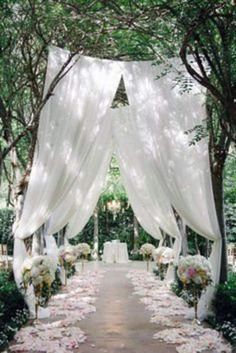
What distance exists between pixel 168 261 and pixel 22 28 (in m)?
5.81

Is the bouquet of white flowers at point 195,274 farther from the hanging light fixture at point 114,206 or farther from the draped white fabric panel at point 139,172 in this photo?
the hanging light fixture at point 114,206

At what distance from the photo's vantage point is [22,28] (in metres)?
5.95

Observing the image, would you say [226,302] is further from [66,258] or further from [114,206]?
[114,206]

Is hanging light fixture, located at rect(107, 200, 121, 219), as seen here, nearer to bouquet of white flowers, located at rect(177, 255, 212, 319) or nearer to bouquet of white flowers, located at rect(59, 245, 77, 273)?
bouquet of white flowers, located at rect(59, 245, 77, 273)

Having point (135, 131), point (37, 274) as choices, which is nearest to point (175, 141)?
point (135, 131)

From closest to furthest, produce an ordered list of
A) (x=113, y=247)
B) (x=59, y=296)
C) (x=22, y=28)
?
(x=22, y=28) < (x=59, y=296) < (x=113, y=247)

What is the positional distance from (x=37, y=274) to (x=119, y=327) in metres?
1.33

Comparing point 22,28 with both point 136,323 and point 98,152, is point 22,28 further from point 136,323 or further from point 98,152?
point 136,323

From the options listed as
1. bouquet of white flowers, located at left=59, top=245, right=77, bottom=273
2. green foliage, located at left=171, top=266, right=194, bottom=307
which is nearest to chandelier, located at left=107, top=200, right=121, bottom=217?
bouquet of white flowers, located at left=59, top=245, right=77, bottom=273

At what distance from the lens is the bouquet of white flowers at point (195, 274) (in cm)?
595

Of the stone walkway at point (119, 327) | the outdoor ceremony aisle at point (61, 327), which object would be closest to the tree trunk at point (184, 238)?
the stone walkway at point (119, 327)

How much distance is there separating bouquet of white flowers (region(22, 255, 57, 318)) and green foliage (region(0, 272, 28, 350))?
197mm

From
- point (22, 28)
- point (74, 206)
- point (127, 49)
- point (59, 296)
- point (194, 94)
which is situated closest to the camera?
point (22, 28)

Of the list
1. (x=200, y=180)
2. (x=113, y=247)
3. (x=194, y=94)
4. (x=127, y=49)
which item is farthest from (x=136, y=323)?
(x=113, y=247)
